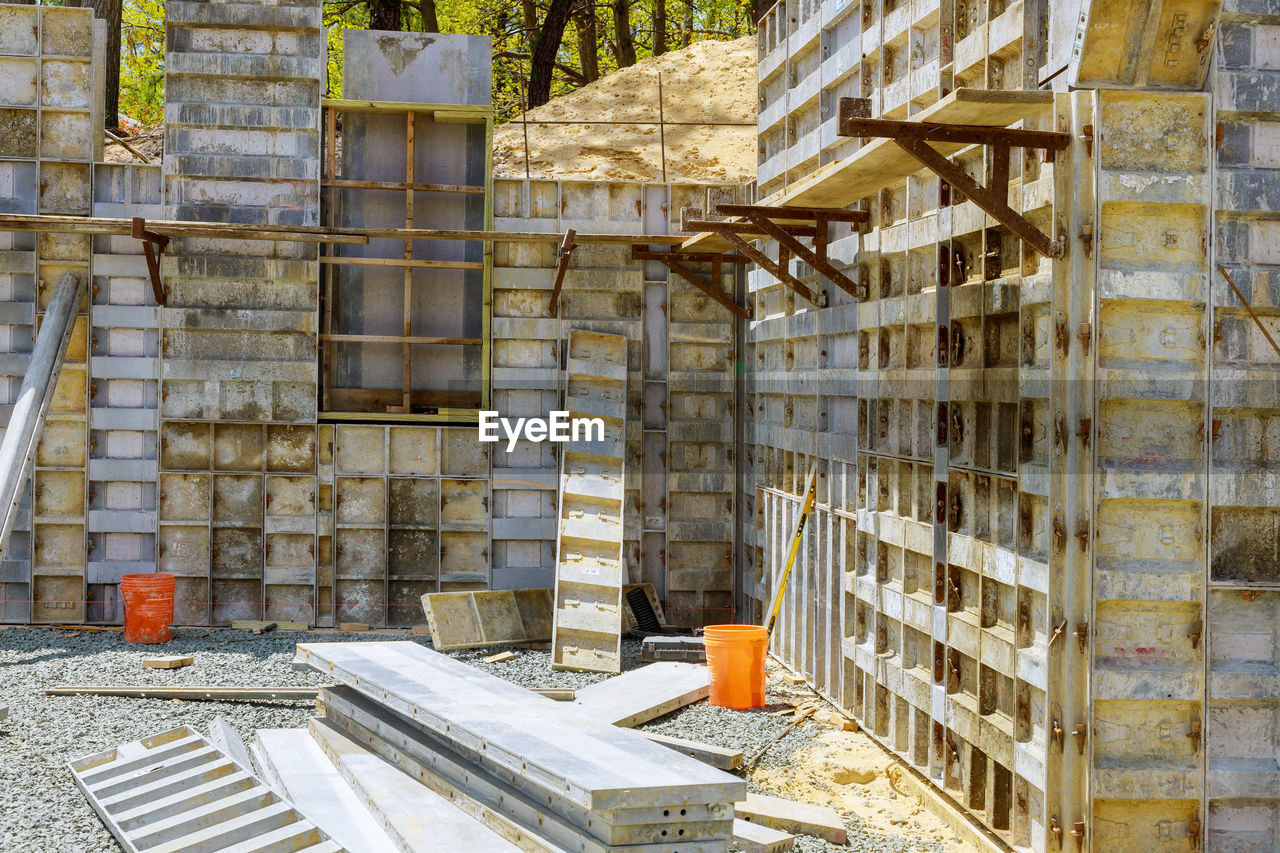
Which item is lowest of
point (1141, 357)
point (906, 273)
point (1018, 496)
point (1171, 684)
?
point (1171, 684)

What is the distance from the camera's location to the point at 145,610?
13438mm

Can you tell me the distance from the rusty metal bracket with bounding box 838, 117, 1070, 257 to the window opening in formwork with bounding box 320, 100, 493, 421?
8.60 meters

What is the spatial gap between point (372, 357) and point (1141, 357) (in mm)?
10399

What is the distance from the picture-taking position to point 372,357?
1526 cm

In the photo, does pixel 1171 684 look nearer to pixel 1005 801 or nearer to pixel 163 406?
pixel 1005 801

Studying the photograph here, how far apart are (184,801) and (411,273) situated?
8502mm

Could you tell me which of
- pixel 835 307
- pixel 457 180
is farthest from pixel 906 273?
pixel 457 180

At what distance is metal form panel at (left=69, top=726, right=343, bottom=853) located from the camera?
7.03 m

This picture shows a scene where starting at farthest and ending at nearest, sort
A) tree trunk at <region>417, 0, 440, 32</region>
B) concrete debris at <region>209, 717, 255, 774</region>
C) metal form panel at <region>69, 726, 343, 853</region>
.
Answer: tree trunk at <region>417, 0, 440, 32</region>
concrete debris at <region>209, 717, 255, 774</region>
metal form panel at <region>69, 726, 343, 853</region>

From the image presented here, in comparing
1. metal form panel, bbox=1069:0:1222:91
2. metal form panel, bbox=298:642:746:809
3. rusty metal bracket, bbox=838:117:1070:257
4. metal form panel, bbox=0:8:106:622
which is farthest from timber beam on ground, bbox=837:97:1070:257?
metal form panel, bbox=0:8:106:622

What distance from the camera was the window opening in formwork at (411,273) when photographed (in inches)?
597

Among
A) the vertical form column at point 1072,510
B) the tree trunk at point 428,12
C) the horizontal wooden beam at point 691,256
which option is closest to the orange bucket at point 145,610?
the horizontal wooden beam at point 691,256

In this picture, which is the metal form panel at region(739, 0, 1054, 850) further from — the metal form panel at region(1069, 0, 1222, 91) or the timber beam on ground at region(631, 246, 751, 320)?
the timber beam on ground at region(631, 246, 751, 320)

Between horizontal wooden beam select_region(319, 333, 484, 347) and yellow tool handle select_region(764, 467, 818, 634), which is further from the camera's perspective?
horizontal wooden beam select_region(319, 333, 484, 347)
